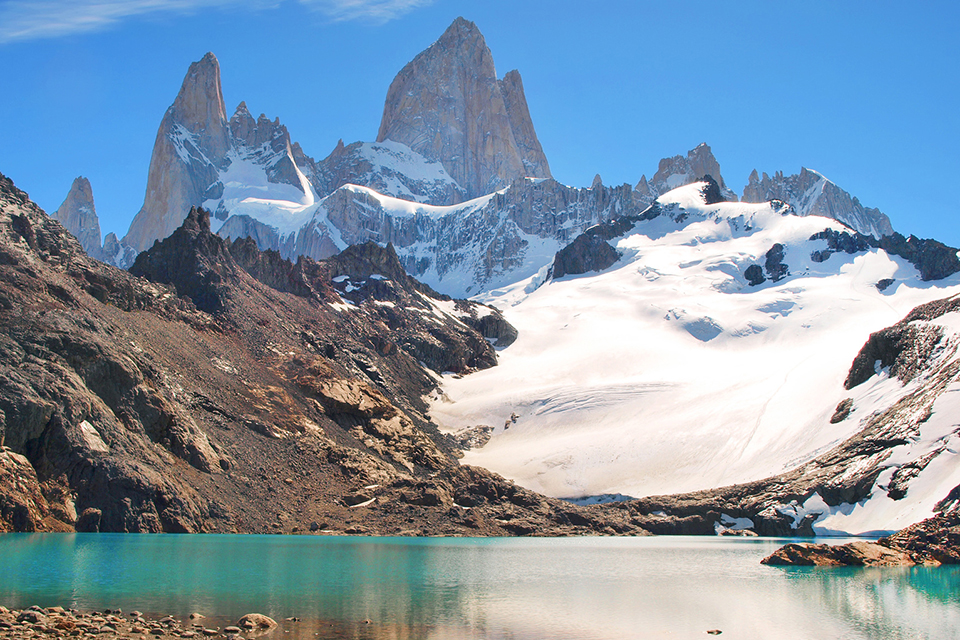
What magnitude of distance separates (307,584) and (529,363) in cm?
12652

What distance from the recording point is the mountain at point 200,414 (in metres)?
55.9

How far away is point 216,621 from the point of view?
26.0 meters

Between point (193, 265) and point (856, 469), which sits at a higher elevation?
point (193, 265)

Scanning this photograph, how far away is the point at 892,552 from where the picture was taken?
1967 inches

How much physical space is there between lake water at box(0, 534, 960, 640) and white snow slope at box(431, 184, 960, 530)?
3511cm

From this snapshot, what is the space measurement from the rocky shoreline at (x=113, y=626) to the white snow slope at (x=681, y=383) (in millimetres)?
60237

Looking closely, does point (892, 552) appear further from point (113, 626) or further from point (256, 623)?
point (113, 626)

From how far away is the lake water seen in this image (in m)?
27.5

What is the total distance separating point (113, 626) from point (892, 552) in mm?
43809

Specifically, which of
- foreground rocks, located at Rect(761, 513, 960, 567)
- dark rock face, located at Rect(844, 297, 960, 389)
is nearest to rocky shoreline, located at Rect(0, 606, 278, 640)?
foreground rocks, located at Rect(761, 513, 960, 567)

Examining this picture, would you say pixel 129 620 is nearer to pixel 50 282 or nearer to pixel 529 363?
pixel 50 282

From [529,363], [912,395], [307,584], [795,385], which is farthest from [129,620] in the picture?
[529,363]

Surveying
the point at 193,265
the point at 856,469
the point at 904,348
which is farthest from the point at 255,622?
the point at 904,348

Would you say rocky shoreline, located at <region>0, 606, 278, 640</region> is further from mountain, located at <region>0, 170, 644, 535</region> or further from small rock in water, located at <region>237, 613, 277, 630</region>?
mountain, located at <region>0, 170, 644, 535</region>
